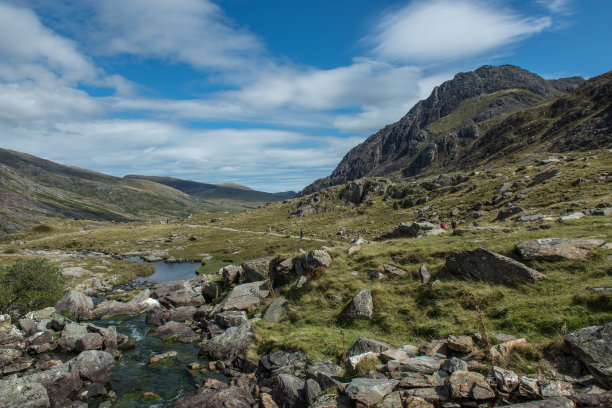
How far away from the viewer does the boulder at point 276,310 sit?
24656 millimetres

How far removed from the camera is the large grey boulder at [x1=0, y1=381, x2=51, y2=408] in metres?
15.3

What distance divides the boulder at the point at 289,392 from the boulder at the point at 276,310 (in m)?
8.89

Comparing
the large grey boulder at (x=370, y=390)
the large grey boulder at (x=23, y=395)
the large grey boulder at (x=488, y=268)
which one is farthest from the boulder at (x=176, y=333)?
the large grey boulder at (x=488, y=268)

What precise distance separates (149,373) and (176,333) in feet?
21.7

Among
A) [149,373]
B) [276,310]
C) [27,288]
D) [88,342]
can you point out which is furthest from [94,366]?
[27,288]

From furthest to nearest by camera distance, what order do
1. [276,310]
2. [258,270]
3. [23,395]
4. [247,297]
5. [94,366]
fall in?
1. [258,270]
2. [247,297]
3. [276,310]
4. [94,366]
5. [23,395]

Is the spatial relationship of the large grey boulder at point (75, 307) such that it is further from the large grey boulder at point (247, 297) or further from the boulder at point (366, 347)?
the boulder at point (366, 347)

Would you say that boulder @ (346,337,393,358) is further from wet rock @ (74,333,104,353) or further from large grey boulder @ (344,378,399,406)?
wet rock @ (74,333,104,353)

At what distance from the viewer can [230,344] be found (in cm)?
2181

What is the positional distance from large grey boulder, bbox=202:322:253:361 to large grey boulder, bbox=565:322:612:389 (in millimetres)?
18178

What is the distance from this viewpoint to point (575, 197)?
45.7 metres

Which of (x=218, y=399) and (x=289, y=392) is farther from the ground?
(x=289, y=392)

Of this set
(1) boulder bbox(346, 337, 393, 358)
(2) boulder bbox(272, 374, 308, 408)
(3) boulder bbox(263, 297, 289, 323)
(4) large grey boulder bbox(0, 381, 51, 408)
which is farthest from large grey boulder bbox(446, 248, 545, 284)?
(4) large grey boulder bbox(0, 381, 51, 408)

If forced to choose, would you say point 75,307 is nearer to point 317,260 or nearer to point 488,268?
point 317,260
